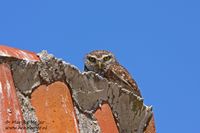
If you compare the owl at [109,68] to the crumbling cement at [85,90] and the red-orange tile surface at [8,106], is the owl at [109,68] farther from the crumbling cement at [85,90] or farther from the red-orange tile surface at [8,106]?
the red-orange tile surface at [8,106]

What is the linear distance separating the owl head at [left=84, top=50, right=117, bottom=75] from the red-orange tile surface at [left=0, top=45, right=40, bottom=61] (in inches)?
266

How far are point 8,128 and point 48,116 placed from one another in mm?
341

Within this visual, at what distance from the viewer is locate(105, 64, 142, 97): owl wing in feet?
23.9

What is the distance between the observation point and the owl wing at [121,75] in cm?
729

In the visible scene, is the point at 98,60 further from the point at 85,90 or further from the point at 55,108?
the point at 55,108

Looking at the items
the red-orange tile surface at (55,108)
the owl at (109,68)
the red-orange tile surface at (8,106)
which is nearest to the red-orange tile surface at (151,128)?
the red-orange tile surface at (55,108)

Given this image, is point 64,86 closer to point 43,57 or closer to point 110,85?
point 43,57

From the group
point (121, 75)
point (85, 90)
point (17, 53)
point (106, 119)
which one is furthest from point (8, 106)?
point (121, 75)

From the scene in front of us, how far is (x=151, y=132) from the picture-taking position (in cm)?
321

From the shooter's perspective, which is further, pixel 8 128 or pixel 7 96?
pixel 7 96

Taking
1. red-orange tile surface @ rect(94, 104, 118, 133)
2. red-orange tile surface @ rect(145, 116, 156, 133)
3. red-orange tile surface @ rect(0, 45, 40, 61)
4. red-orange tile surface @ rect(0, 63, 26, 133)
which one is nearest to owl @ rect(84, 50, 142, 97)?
red-orange tile surface @ rect(145, 116, 156, 133)

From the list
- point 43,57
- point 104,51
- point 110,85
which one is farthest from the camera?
point 104,51

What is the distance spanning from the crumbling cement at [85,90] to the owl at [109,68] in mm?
3939

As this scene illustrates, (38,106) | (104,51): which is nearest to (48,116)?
(38,106)
